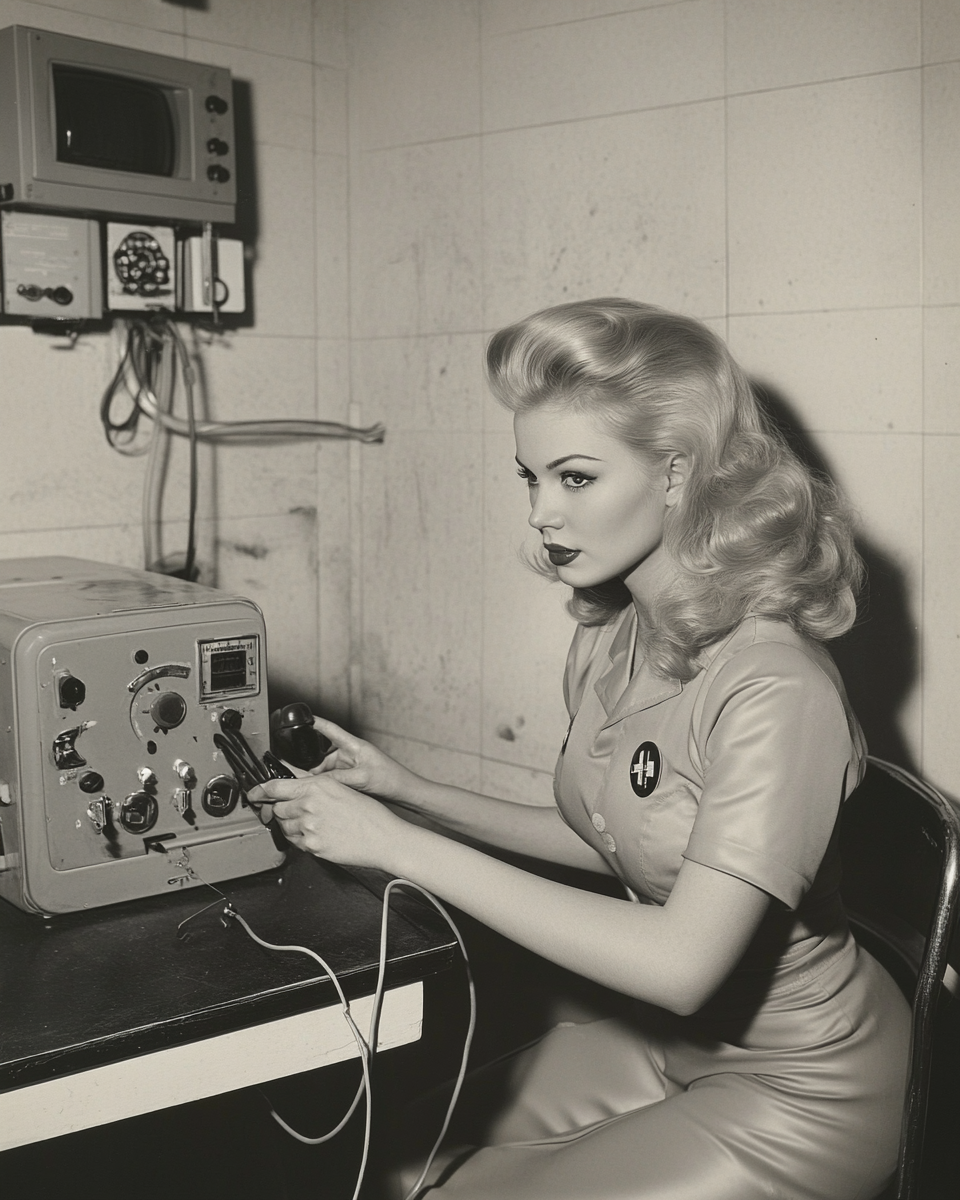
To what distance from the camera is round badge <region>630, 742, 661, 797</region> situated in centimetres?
151

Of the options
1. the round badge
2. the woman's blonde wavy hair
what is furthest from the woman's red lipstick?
the round badge

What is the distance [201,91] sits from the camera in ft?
7.68

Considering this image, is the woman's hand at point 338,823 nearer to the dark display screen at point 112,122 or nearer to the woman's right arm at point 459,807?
the woman's right arm at point 459,807

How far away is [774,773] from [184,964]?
714 mm

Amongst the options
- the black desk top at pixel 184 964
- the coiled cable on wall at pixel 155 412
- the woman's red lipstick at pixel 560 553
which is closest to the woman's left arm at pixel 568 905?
the black desk top at pixel 184 964

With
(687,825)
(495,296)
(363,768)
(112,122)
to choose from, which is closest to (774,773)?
(687,825)

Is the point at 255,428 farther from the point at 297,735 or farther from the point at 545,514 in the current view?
the point at 545,514

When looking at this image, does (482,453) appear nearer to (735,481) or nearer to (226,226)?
(226,226)

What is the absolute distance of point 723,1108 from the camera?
4.69 feet

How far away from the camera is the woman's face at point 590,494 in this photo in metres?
1.49

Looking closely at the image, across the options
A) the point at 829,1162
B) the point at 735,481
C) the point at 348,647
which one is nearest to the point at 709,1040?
the point at 829,1162

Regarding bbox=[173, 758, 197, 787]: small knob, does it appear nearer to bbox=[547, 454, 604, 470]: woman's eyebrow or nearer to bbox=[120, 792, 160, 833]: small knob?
bbox=[120, 792, 160, 833]: small knob

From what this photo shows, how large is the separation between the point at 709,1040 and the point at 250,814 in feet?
2.21

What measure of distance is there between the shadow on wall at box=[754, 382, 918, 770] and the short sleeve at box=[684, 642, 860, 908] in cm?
68
